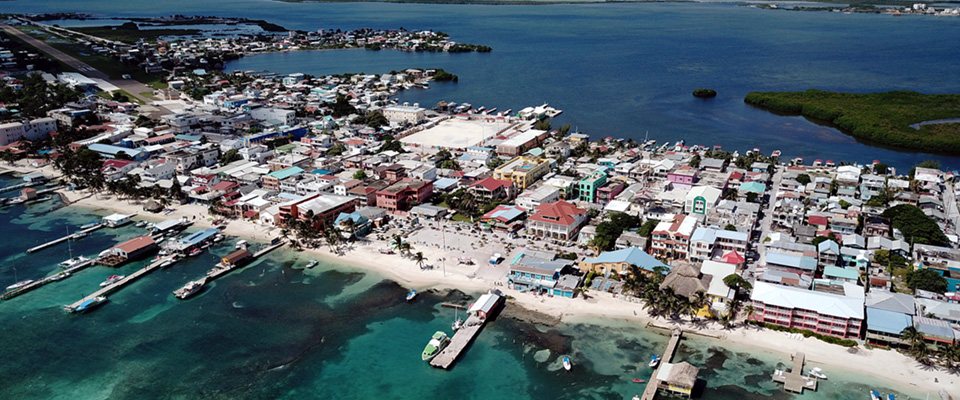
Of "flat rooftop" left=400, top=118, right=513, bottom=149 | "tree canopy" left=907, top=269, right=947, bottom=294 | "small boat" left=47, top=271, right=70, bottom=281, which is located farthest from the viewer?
"flat rooftop" left=400, top=118, right=513, bottom=149

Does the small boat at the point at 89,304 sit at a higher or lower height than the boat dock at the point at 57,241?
lower

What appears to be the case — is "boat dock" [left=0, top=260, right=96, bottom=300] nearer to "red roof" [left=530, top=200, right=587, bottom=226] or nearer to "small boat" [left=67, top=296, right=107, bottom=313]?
"small boat" [left=67, top=296, right=107, bottom=313]

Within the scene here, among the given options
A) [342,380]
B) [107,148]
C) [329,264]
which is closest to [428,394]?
[342,380]

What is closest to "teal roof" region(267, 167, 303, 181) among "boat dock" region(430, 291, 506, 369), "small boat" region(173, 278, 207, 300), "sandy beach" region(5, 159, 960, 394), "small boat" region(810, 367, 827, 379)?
"sandy beach" region(5, 159, 960, 394)

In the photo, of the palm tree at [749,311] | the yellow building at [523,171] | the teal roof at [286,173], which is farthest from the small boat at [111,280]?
the palm tree at [749,311]

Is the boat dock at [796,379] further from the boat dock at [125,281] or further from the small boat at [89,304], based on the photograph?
the boat dock at [125,281]

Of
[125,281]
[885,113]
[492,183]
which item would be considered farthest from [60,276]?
[885,113]

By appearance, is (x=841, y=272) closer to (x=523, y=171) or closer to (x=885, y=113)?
(x=523, y=171)
